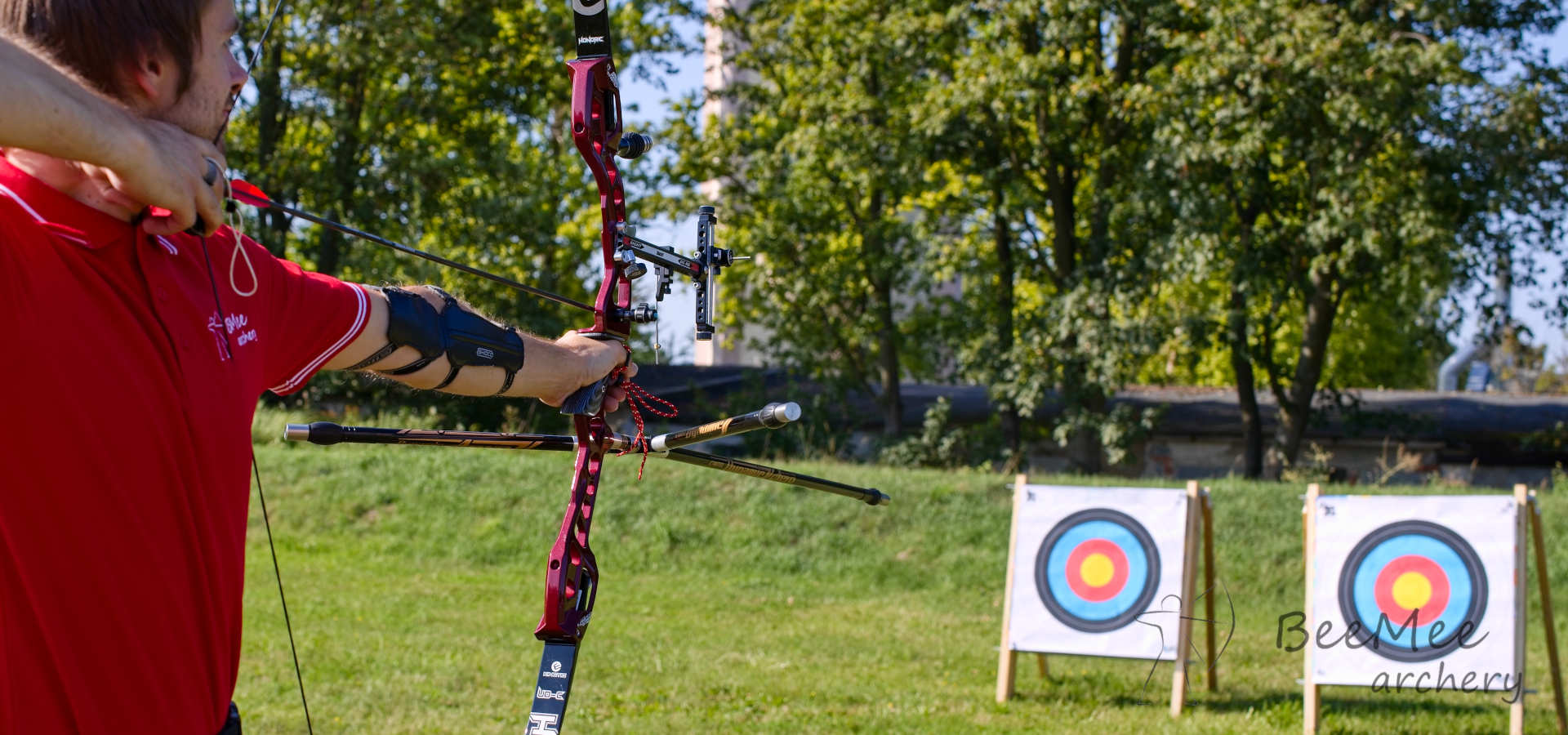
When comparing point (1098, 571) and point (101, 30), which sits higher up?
point (101, 30)

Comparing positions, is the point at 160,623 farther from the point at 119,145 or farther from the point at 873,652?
the point at 873,652

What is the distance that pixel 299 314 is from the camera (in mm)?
1967

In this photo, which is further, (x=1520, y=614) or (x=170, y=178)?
(x=1520, y=614)

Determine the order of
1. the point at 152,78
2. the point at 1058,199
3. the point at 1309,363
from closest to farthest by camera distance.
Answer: the point at 152,78
the point at 1309,363
the point at 1058,199

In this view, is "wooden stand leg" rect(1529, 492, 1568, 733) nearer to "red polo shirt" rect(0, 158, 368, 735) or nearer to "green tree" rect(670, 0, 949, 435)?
"red polo shirt" rect(0, 158, 368, 735)

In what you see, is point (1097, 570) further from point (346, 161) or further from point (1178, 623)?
point (346, 161)

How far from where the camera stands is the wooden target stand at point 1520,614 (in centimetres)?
548

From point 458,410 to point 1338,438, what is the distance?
11059mm

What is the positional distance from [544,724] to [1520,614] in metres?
5.00

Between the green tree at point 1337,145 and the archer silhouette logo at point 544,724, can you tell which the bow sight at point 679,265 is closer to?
the archer silhouette logo at point 544,724

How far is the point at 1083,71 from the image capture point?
14.2 metres

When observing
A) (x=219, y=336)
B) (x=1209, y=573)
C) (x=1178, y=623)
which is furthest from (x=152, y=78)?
(x=1209, y=573)

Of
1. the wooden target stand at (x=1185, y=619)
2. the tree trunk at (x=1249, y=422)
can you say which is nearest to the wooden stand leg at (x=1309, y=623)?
the wooden target stand at (x=1185, y=619)

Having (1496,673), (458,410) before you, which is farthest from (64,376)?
(458,410)
